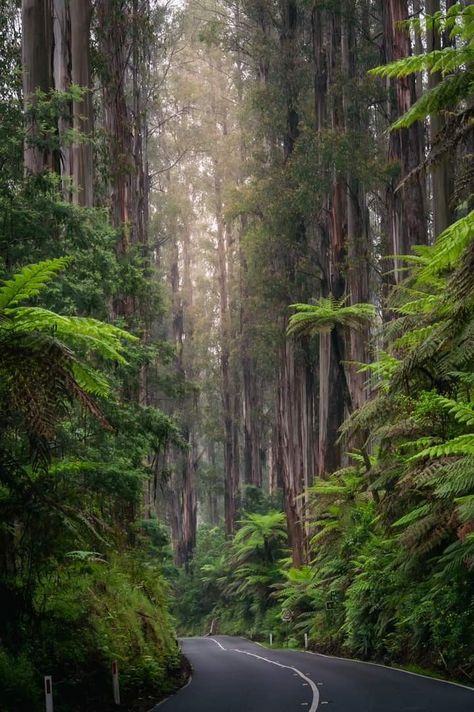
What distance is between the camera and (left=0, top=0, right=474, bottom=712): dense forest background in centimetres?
883

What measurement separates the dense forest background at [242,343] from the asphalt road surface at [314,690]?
703 millimetres

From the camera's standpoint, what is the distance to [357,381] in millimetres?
31406

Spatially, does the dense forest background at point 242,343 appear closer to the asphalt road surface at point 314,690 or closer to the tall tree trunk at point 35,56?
the tall tree trunk at point 35,56

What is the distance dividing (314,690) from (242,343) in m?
31.4

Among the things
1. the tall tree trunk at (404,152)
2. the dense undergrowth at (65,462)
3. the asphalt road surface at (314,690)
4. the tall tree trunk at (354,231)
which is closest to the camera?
the dense undergrowth at (65,462)

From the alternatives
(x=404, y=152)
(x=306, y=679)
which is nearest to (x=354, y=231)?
(x=404, y=152)

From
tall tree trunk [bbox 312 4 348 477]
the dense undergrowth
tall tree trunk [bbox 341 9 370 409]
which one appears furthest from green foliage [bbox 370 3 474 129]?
tall tree trunk [bbox 341 9 370 409]

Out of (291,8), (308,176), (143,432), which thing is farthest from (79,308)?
(291,8)

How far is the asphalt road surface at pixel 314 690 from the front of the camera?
11883 mm

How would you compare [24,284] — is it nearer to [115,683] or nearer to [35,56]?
[115,683]

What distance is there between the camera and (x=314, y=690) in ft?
47.3

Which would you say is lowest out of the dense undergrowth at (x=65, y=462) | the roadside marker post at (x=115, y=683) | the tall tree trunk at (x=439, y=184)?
the roadside marker post at (x=115, y=683)

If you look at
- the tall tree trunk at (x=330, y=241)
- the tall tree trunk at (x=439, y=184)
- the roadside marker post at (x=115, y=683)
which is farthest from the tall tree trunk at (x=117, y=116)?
the roadside marker post at (x=115, y=683)

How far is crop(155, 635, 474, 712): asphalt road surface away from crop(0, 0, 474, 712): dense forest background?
2.31 feet
